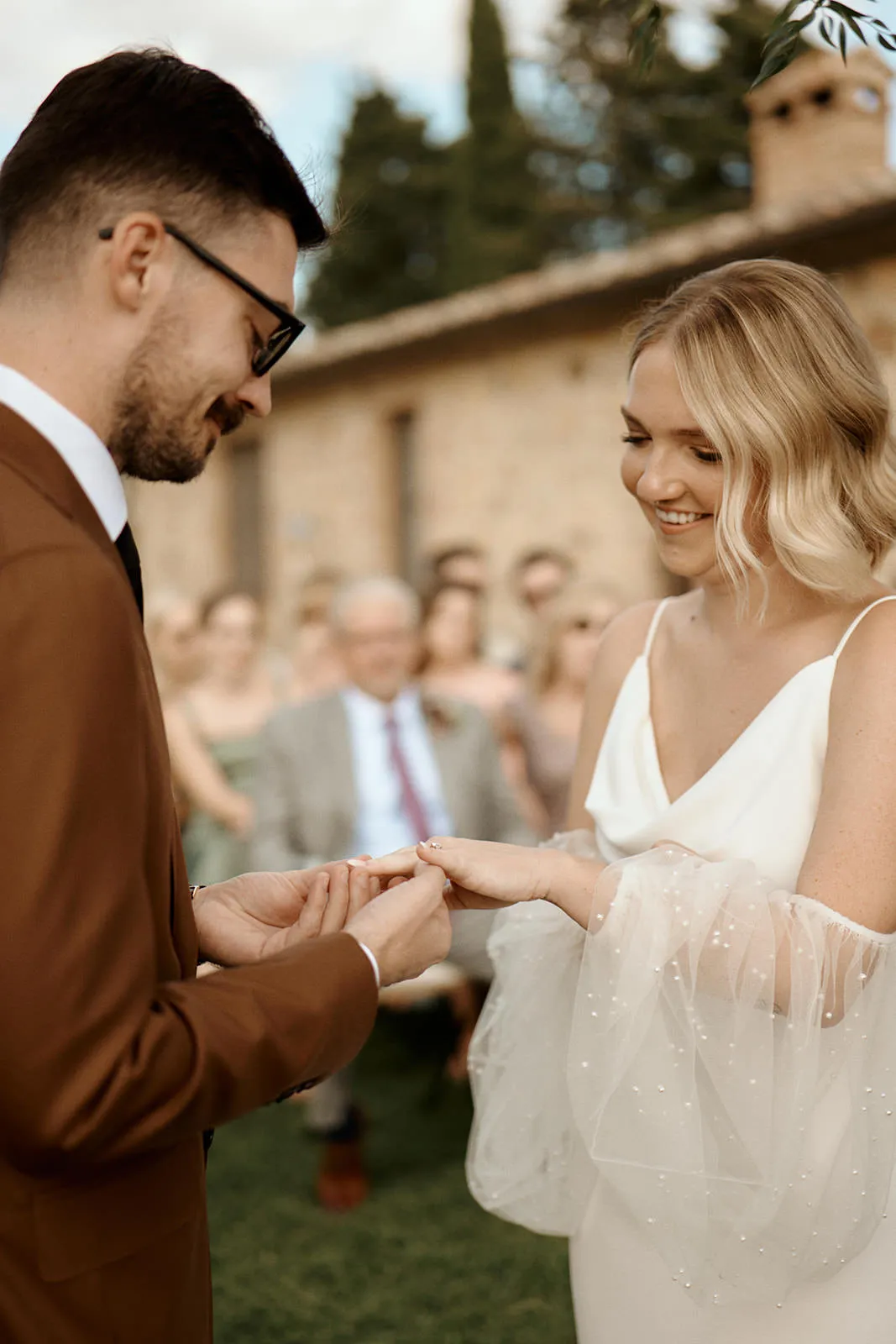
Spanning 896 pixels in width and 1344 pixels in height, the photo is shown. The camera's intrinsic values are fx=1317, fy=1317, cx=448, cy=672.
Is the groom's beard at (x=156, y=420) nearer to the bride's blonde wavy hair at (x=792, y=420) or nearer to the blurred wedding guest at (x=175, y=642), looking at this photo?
the bride's blonde wavy hair at (x=792, y=420)

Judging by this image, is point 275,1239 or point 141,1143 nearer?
point 141,1143

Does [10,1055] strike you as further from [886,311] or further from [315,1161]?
[886,311]

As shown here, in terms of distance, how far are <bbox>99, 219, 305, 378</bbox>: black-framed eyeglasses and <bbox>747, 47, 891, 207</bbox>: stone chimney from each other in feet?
45.9

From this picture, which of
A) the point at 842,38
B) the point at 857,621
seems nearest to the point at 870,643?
the point at 857,621

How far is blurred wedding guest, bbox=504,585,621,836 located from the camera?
623 cm

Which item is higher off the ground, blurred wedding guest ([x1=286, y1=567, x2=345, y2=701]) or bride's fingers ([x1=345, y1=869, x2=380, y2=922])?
bride's fingers ([x1=345, y1=869, x2=380, y2=922])

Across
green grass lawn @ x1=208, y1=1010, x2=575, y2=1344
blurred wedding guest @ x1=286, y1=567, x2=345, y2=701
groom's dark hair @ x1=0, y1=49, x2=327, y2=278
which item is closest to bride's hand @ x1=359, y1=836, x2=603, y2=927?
groom's dark hair @ x1=0, y1=49, x2=327, y2=278

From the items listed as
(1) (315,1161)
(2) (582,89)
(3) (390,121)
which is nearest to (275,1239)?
(1) (315,1161)

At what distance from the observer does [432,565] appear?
308 inches

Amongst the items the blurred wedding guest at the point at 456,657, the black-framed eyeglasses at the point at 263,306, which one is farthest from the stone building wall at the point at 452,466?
the black-framed eyeglasses at the point at 263,306

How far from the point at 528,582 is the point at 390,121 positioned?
31675 millimetres

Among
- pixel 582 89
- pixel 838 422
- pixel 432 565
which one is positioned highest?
pixel 582 89

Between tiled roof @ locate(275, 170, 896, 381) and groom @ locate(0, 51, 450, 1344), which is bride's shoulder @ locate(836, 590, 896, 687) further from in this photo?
tiled roof @ locate(275, 170, 896, 381)

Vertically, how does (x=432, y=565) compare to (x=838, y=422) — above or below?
below
